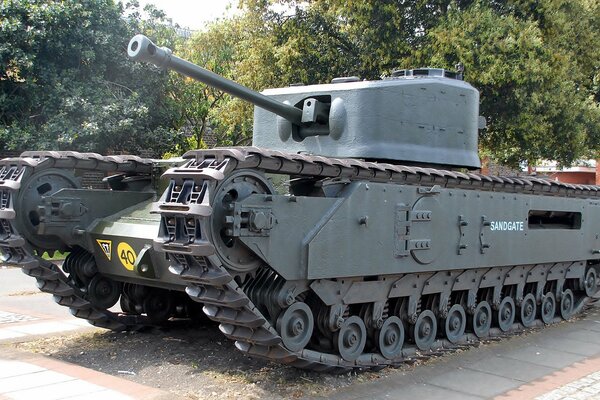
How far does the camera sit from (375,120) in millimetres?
8531

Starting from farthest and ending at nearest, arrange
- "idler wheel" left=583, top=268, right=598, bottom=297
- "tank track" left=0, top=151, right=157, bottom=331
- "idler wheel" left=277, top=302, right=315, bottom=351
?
"idler wheel" left=583, top=268, right=598, bottom=297, "tank track" left=0, top=151, right=157, bottom=331, "idler wheel" left=277, top=302, right=315, bottom=351

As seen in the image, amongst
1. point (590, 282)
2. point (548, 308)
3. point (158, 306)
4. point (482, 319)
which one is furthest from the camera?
point (590, 282)

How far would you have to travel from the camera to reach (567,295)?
11.3 m

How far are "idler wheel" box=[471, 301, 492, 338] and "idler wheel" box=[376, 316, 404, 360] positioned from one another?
5.55 ft

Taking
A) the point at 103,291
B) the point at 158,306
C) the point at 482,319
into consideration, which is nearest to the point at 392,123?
the point at 482,319

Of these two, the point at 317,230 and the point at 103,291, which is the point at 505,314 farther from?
the point at 103,291

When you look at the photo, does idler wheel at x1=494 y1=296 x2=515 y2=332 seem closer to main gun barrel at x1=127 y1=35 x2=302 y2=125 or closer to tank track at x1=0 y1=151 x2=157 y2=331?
main gun barrel at x1=127 y1=35 x2=302 y2=125

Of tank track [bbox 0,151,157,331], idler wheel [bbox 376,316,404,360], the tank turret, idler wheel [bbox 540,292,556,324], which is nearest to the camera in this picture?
tank track [bbox 0,151,157,331]

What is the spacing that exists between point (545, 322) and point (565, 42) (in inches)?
347

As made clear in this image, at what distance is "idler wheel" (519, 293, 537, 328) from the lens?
10.2 meters

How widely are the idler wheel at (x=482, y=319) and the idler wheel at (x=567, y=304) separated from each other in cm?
216

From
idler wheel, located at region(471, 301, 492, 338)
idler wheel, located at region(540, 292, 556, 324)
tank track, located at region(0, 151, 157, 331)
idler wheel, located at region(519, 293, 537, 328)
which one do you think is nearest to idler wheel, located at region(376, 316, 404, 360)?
idler wheel, located at region(471, 301, 492, 338)

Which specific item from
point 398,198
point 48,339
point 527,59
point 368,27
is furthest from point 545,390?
point 368,27

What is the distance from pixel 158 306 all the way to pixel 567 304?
248 inches
